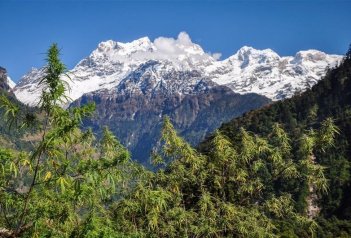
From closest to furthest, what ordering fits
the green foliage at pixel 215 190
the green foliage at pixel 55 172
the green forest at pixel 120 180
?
the green foliage at pixel 55 172 → the green forest at pixel 120 180 → the green foliage at pixel 215 190

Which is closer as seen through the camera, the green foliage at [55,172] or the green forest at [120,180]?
the green foliage at [55,172]

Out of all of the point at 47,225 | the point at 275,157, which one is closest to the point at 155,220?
the point at 47,225

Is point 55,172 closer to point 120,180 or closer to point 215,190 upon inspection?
point 120,180

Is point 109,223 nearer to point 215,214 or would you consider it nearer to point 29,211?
point 29,211

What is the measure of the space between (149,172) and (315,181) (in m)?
7.39

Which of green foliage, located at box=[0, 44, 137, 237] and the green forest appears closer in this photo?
green foliage, located at box=[0, 44, 137, 237]

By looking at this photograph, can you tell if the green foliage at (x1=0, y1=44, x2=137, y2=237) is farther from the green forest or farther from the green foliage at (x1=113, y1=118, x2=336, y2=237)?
the green foliage at (x1=113, y1=118, x2=336, y2=237)

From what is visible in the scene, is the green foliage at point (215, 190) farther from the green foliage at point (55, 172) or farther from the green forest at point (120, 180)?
the green foliage at point (55, 172)

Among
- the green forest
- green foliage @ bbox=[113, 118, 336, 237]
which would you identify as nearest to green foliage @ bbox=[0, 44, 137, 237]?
the green forest

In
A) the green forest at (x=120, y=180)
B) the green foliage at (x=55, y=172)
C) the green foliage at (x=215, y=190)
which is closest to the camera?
the green foliage at (x=55, y=172)

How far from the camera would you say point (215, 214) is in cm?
2067

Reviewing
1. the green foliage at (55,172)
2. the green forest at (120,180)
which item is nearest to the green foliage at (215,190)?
the green forest at (120,180)

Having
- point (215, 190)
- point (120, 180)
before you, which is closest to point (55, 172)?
point (120, 180)

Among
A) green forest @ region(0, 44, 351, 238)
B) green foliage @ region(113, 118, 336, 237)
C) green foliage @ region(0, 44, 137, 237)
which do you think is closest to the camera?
green foliage @ region(0, 44, 137, 237)
